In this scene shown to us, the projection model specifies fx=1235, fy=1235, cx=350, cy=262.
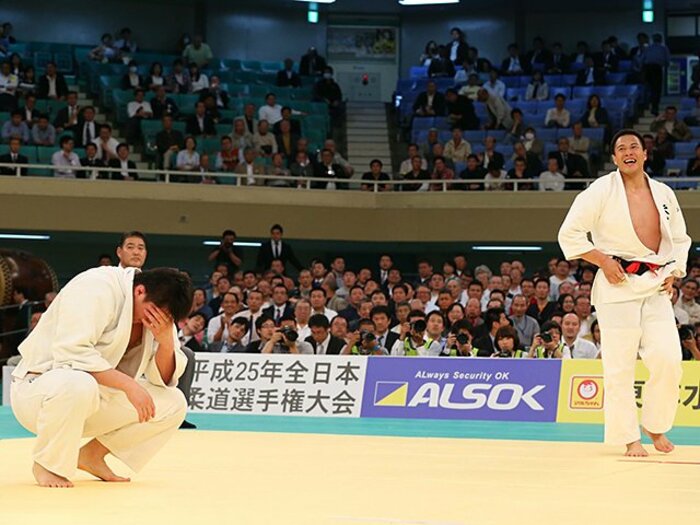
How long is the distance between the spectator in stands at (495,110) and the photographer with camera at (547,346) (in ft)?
31.1

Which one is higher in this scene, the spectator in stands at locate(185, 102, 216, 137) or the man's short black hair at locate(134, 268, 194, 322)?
the spectator in stands at locate(185, 102, 216, 137)

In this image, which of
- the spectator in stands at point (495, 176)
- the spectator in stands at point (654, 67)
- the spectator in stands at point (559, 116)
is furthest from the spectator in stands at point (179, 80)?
the spectator in stands at point (654, 67)

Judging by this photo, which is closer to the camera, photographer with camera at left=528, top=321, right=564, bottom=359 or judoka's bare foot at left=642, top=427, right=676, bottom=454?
judoka's bare foot at left=642, top=427, right=676, bottom=454

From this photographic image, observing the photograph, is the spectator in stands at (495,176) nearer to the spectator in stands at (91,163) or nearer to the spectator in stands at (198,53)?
the spectator in stands at (91,163)

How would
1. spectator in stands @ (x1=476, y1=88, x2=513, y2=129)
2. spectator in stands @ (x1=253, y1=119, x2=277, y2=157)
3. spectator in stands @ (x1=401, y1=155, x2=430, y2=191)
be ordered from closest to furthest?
spectator in stands @ (x1=401, y1=155, x2=430, y2=191) < spectator in stands @ (x1=253, y1=119, x2=277, y2=157) < spectator in stands @ (x1=476, y1=88, x2=513, y2=129)

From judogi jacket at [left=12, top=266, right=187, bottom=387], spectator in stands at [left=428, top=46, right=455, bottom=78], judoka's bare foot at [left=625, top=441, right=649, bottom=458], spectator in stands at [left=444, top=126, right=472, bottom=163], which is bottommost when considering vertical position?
judoka's bare foot at [left=625, top=441, right=649, bottom=458]

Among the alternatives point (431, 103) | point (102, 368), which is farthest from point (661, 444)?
point (431, 103)

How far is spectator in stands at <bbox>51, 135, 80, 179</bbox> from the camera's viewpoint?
17094mm

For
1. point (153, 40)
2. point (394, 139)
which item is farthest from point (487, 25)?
point (153, 40)

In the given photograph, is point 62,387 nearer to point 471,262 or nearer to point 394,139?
point 471,262

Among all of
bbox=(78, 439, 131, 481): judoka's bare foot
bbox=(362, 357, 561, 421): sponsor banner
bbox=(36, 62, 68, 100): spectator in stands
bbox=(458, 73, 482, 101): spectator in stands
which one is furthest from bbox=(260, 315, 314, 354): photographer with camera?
bbox=(458, 73, 482, 101): spectator in stands

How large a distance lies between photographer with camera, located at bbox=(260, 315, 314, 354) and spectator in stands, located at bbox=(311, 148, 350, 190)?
7383 millimetres

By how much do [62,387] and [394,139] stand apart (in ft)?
56.1

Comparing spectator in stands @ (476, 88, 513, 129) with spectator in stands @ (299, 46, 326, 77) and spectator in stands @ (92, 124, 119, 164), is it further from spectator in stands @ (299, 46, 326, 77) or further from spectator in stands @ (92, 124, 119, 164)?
spectator in stands @ (92, 124, 119, 164)
